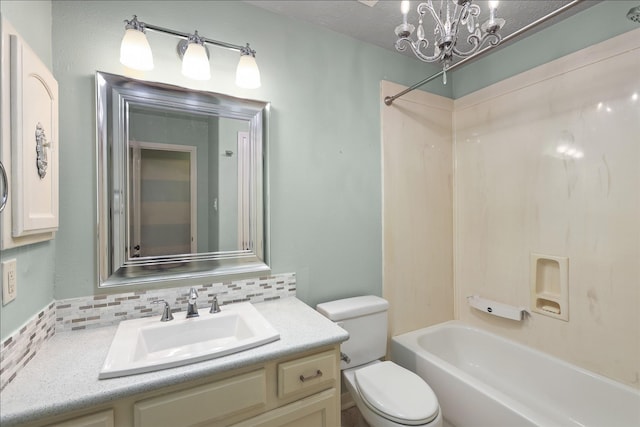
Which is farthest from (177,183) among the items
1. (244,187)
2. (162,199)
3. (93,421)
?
(93,421)

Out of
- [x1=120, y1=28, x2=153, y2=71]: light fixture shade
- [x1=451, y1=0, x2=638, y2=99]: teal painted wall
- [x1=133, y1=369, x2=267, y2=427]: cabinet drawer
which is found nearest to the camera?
[x1=133, y1=369, x2=267, y2=427]: cabinet drawer

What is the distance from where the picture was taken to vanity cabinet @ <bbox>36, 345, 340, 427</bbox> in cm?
88

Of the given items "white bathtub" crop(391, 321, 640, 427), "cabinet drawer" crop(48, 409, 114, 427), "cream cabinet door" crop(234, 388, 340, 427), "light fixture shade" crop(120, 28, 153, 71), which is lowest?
"white bathtub" crop(391, 321, 640, 427)

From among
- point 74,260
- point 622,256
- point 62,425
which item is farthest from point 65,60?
point 622,256

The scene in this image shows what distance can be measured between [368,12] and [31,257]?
6.61 feet

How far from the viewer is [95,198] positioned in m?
1.28

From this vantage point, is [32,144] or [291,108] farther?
[291,108]

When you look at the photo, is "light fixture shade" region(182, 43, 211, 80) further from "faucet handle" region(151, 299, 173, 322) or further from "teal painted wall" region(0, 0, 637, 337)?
"faucet handle" region(151, 299, 173, 322)

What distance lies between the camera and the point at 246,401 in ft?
3.35

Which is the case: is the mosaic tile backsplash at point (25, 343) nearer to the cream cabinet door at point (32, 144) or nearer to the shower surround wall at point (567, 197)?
the cream cabinet door at point (32, 144)

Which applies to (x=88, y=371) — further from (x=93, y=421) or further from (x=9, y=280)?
(x=9, y=280)

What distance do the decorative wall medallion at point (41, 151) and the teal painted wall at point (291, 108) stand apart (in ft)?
0.76

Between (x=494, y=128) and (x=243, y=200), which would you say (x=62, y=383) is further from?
(x=494, y=128)

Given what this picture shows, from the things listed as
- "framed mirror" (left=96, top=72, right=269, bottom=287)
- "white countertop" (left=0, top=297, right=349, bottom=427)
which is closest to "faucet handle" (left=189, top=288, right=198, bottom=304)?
"framed mirror" (left=96, top=72, right=269, bottom=287)
